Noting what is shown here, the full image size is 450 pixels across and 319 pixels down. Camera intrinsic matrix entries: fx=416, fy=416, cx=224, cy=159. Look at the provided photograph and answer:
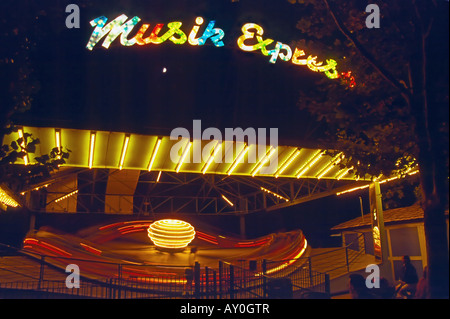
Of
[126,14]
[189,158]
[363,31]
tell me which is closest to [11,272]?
[189,158]

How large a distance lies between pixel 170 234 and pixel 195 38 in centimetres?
1057

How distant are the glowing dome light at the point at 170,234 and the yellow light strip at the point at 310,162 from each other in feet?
22.9

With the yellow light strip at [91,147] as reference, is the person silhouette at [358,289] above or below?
below

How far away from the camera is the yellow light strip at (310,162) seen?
17.4 meters

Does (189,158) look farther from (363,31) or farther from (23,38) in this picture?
(363,31)

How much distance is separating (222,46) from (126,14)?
13.4ft

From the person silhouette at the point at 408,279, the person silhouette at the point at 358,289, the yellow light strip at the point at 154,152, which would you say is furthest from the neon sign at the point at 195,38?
the person silhouette at the point at 358,289

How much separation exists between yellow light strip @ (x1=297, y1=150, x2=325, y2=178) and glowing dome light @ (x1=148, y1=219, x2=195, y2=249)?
6.97 metres

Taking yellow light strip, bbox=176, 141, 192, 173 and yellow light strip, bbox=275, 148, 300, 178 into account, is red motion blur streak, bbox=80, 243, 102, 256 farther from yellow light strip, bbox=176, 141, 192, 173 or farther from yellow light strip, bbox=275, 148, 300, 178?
yellow light strip, bbox=275, 148, 300, 178

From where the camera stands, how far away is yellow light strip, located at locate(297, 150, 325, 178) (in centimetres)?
1741

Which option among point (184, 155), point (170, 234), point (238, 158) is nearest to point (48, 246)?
point (170, 234)

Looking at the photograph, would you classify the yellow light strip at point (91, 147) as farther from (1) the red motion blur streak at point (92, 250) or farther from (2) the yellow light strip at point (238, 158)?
(1) the red motion blur streak at point (92, 250)

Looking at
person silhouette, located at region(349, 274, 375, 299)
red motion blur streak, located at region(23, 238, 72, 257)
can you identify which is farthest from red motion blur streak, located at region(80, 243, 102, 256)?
person silhouette, located at region(349, 274, 375, 299)

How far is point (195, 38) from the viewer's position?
54.5ft
